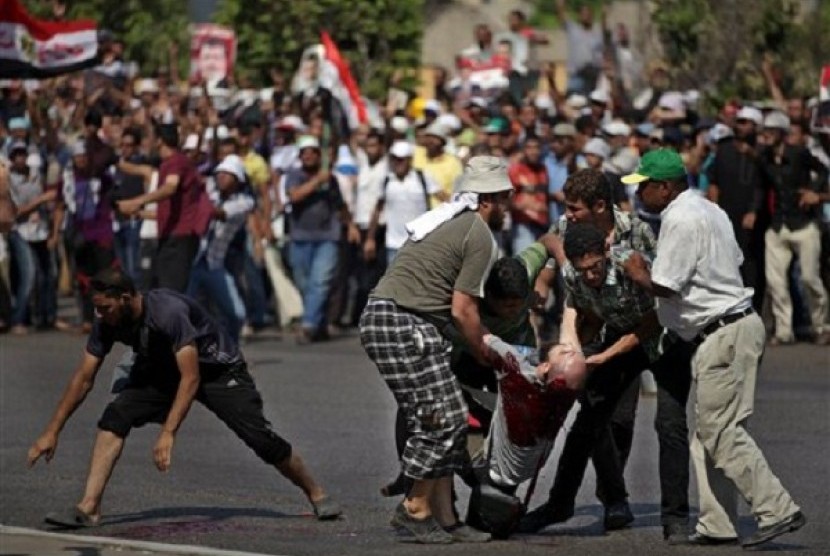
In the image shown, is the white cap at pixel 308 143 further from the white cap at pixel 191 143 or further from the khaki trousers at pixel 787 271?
the khaki trousers at pixel 787 271

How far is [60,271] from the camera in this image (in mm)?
26891

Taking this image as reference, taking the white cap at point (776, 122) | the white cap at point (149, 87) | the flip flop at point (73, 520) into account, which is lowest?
the white cap at point (149, 87)

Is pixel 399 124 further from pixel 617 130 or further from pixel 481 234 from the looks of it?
pixel 481 234

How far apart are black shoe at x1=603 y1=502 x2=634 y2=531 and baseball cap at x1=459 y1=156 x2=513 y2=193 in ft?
5.26

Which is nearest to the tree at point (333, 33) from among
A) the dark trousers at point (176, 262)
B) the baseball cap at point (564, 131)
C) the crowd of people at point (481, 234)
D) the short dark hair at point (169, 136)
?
the crowd of people at point (481, 234)

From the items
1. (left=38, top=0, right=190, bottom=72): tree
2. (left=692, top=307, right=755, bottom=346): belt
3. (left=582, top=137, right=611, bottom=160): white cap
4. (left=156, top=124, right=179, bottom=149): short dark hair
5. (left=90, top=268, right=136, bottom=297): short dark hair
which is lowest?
(left=38, top=0, right=190, bottom=72): tree

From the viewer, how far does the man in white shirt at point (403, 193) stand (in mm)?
21609

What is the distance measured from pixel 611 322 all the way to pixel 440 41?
4051 centimetres

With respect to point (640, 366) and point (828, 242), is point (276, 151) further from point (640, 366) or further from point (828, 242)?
point (640, 366)

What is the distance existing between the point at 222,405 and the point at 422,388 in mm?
1296

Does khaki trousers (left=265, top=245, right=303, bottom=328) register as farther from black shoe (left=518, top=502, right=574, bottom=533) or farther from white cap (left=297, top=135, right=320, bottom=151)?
black shoe (left=518, top=502, right=574, bottom=533)

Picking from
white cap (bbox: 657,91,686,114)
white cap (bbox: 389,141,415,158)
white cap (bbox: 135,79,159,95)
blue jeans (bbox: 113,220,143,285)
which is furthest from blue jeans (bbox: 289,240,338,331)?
white cap (bbox: 135,79,159,95)

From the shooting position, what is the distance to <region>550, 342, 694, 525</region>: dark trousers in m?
11.4

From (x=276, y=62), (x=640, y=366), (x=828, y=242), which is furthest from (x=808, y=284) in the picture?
(x=276, y=62)
